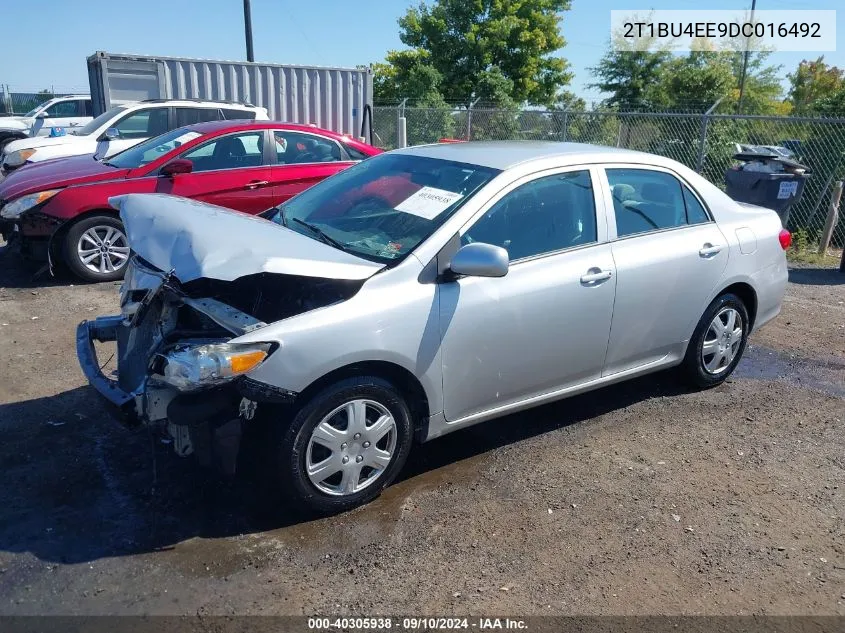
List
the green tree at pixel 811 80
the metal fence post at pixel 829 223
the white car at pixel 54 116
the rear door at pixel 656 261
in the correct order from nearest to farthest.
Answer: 1. the rear door at pixel 656 261
2. the metal fence post at pixel 829 223
3. the white car at pixel 54 116
4. the green tree at pixel 811 80

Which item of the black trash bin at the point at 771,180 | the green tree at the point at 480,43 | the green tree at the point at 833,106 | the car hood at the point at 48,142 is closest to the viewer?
the black trash bin at the point at 771,180

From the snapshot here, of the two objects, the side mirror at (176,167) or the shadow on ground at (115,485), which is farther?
the side mirror at (176,167)

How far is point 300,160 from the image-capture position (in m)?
8.53

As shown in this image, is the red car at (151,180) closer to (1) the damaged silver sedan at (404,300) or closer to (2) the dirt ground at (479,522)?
(2) the dirt ground at (479,522)

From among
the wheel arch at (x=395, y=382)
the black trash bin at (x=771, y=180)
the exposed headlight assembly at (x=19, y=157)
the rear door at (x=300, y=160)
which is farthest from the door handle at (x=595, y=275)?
the exposed headlight assembly at (x=19, y=157)

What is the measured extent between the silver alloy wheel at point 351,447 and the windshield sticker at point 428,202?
1097mm

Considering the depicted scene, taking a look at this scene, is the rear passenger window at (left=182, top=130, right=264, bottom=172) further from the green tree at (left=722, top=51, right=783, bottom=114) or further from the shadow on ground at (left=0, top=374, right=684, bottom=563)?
the green tree at (left=722, top=51, right=783, bottom=114)

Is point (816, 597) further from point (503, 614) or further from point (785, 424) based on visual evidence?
point (785, 424)

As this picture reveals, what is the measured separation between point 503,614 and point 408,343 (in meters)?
1.27

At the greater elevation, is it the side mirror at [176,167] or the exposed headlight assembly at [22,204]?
the side mirror at [176,167]

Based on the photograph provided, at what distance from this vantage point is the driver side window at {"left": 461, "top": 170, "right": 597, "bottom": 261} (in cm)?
396

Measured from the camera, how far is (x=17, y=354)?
5637 millimetres

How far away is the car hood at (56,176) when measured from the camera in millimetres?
7355

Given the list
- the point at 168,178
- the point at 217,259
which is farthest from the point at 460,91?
the point at 217,259
